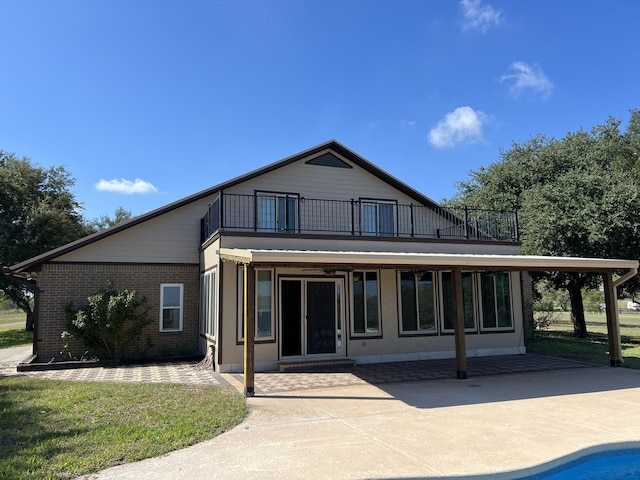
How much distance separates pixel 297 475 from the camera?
4898 mm

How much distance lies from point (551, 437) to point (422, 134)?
17615mm

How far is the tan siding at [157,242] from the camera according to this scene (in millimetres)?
13852

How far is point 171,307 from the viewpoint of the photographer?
14.3 meters

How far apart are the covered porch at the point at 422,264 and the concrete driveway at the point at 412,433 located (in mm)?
1093

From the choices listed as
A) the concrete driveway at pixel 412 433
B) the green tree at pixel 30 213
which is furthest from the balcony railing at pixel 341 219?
the green tree at pixel 30 213

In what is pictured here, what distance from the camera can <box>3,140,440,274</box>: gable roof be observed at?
13198 millimetres

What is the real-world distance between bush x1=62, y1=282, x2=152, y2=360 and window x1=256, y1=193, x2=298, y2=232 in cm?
448

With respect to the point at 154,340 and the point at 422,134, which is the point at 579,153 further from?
the point at 154,340

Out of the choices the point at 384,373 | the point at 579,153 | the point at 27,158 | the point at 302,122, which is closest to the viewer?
the point at 384,373

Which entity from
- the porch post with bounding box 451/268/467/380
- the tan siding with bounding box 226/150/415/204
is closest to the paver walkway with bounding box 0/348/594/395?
the porch post with bounding box 451/268/467/380

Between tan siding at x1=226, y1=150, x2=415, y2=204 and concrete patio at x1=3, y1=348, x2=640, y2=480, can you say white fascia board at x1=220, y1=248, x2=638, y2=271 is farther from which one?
tan siding at x1=226, y1=150, x2=415, y2=204

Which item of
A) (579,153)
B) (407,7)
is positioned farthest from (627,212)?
(407,7)

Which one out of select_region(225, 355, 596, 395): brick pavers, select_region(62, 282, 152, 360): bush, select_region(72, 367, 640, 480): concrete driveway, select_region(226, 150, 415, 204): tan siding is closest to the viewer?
select_region(72, 367, 640, 480): concrete driveway

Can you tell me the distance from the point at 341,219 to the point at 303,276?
3.53 m
